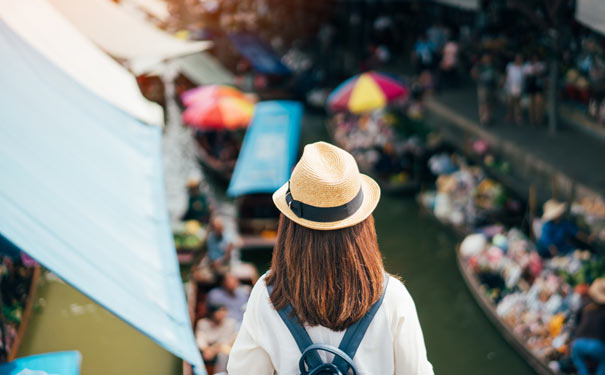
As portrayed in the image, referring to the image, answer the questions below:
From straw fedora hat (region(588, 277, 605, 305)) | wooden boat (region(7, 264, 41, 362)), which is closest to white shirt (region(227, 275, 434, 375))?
straw fedora hat (region(588, 277, 605, 305))

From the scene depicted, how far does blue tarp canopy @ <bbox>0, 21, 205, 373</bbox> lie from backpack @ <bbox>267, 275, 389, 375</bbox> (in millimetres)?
1405

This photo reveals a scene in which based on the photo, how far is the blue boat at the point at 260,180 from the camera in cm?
853

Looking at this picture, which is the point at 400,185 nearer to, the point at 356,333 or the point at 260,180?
the point at 260,180

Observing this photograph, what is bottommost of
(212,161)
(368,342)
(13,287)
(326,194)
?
(212,161)

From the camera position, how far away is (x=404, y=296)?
5.59 ft

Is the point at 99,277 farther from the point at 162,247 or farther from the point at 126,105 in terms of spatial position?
the point at 126,105

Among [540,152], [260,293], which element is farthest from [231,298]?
[540,152]

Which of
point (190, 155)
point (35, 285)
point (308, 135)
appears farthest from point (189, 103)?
point (35, 285)

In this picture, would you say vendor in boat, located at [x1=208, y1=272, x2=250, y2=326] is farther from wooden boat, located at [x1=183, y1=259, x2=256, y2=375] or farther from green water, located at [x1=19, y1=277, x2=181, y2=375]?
green water, located at [x1=19, y1=277, x2=181, y2=375]

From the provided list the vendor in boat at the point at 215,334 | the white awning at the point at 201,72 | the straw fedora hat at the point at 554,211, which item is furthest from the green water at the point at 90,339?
the white awning at the point at 201,72

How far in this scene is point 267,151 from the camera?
9461mm

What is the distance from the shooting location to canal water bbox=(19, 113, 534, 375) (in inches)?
251

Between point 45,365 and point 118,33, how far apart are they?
7286 millimetres

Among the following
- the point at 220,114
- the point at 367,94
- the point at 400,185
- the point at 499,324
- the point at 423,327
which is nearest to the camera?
the point at 499,324
